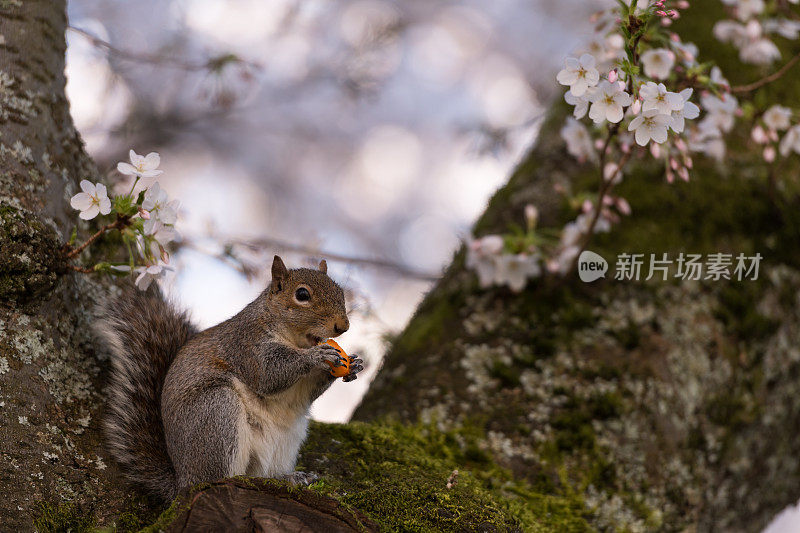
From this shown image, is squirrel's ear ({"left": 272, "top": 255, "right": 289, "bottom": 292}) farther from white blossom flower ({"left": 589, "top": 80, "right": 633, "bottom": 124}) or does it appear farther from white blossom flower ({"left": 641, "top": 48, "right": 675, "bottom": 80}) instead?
white blossom flower ({"left": 641, "top": 48, "right": 675, "bottom": 80})

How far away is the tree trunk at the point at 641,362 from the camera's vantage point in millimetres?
2531

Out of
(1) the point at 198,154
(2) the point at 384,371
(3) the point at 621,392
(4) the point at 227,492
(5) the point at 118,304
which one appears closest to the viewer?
(4) the point at 227,492

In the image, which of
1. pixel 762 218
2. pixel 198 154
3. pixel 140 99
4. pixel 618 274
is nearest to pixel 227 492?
pixel 618 274

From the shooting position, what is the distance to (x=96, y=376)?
199 centimetres

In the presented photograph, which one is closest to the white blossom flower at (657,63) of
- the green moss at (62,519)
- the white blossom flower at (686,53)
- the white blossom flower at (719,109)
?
the white blossom flower at (686,53)

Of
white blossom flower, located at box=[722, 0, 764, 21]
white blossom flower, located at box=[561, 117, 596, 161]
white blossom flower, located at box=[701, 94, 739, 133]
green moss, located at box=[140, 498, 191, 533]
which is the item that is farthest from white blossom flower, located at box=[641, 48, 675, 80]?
green moss, located at box=[140, 498, 191, 533]

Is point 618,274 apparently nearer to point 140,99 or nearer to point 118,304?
point 118,304

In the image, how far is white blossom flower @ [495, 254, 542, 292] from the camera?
116 inches

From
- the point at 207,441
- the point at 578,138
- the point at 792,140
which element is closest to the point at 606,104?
the point at 578,138

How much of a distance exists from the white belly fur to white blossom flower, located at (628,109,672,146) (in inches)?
42.2

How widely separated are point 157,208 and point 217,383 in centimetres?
46

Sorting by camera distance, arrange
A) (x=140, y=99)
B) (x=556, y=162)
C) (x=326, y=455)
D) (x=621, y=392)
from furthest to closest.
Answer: (x=140, y=99) → (x=556, y=162) → (x=621, y=392) → (x=326, y=455)

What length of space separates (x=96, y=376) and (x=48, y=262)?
0.33m

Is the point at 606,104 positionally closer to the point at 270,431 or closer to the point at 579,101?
the point at 579,101
